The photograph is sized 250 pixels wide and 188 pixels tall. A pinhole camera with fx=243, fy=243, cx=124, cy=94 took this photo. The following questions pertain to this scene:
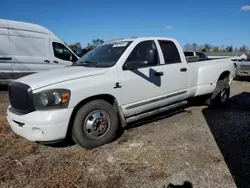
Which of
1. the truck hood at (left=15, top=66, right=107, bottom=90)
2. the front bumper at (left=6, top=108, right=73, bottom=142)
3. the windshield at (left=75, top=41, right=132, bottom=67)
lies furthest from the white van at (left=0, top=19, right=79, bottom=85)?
the front bumper at (left=6, top=108, right=73, bottom=142)

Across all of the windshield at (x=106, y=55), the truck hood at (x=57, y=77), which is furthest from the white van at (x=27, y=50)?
the truck hood at (x=57, y=77)

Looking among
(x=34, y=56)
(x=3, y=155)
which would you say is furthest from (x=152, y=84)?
(x=34, y=56)

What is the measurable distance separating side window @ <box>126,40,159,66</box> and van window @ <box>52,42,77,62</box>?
5474mm

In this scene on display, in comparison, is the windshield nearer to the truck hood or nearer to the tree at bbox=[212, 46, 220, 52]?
the truck hood

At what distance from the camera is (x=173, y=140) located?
435cm

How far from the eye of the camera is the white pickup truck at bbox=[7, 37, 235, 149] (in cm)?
359

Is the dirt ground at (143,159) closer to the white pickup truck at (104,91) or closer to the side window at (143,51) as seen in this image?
the white pickup truck at (104,91)

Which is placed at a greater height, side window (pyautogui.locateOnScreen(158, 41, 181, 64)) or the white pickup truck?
side window (pyautogui.locateOnScreen(158, 41, 181, 64))

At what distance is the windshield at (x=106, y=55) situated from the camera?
450cm

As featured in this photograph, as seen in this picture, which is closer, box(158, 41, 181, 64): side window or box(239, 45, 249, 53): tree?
box(158, 41, 181, 64): side window

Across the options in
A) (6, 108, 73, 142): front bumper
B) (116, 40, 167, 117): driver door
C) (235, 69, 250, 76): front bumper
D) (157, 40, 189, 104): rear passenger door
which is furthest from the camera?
(235, 69, 250, 76): front bumper

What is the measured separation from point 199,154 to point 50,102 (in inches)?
94.7

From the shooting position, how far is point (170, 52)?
210 inches

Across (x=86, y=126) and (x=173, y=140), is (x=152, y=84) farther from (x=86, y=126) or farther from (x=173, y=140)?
(x=86, y=126)
